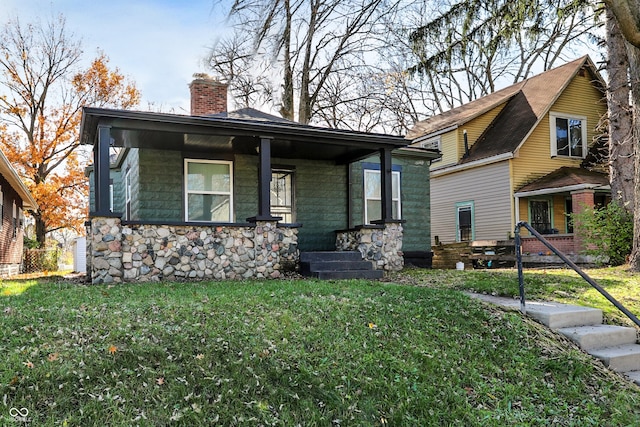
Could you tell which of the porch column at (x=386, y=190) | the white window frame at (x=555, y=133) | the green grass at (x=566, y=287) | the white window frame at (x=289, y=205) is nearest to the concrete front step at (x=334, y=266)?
the green grass at (x=566, y=287)

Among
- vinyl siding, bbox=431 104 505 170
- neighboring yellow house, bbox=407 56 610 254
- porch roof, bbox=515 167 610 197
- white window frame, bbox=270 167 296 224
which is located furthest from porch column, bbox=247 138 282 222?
vinyl siding, bbox=431 104 505 170

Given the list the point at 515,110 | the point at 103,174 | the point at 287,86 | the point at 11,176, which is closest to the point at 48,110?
the point at 11,176

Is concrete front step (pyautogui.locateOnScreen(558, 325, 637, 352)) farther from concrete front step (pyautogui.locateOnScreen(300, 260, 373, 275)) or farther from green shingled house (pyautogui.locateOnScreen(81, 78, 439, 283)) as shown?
concrete front step (pyautogui.locateOnScreen(300, 260, 373, 275))

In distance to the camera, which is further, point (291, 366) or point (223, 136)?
point (223, 136)

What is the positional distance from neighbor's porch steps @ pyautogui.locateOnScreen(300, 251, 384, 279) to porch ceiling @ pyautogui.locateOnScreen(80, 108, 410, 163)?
2305 mm

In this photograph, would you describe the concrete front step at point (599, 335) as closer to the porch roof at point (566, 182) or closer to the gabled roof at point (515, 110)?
the porch roof at point (566, 182)

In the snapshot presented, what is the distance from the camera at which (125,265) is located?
809 cm

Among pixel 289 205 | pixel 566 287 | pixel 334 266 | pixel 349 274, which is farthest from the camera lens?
pixel 289 205

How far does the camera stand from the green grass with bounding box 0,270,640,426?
3.40m

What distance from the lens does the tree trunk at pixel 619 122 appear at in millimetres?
11641

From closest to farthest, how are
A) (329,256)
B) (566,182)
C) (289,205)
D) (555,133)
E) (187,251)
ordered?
(187,251), (329,256), (289,205), (566,182), (555,133)

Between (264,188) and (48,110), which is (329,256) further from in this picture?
(48,110)

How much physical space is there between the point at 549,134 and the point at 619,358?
13.3 m

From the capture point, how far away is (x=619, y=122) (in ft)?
40.1
